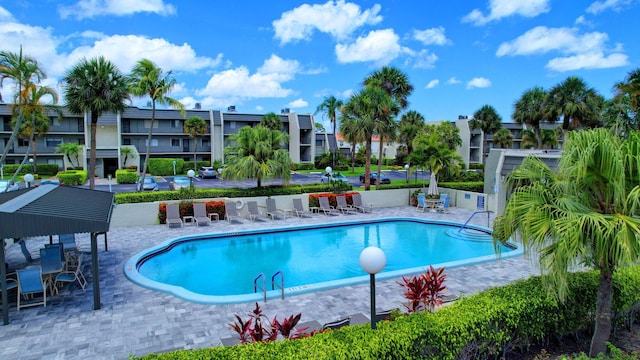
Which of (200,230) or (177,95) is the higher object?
(177,95)

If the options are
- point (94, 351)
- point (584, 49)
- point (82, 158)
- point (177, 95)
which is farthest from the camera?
point (82, 158)

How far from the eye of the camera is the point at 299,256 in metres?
14.4

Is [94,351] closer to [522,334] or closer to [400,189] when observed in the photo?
[522,334]

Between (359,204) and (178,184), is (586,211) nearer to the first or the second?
(359,204)

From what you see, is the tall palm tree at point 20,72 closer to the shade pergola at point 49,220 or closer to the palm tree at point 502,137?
the shade pergola at point 49,220

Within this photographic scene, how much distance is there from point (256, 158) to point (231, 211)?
2.91 meters

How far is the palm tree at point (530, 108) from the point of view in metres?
35.0

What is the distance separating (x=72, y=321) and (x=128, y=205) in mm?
9736

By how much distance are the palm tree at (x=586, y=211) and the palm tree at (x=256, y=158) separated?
46.2ft

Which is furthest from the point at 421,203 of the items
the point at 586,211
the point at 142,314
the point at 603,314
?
the point at 586,211

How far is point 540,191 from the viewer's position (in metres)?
5.88

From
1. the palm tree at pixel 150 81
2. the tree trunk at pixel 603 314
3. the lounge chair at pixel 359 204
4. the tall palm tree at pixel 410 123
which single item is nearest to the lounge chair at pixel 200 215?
the palm tree at pixel 150 81

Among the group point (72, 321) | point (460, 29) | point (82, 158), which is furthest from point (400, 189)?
point (82, 158)

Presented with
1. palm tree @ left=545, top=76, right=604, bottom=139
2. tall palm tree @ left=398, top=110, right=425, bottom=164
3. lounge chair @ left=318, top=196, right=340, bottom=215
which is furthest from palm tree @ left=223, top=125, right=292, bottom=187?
tall palm tree @ left=398, top=110, right=425, bottom=164
